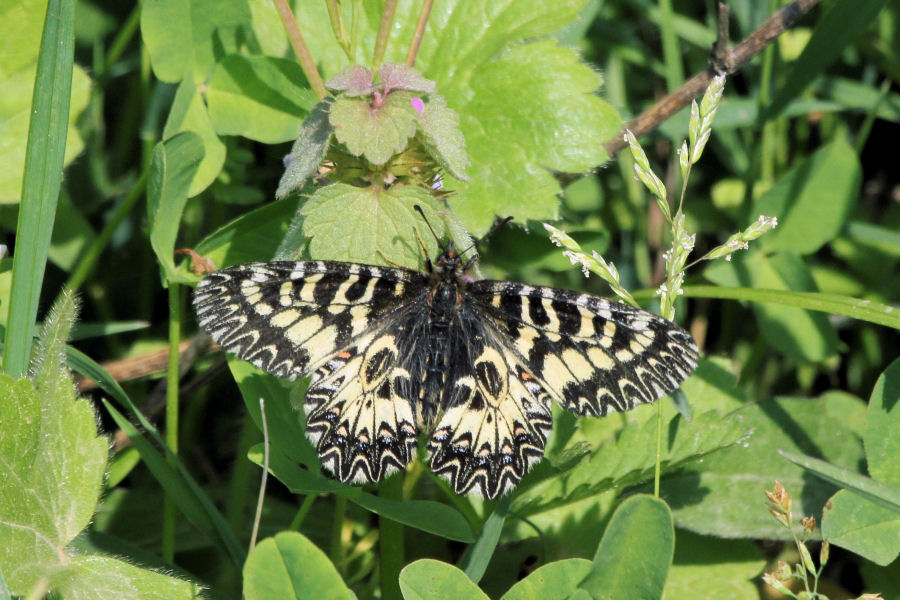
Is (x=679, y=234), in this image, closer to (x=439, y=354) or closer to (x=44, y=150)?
(x=439, y=354)

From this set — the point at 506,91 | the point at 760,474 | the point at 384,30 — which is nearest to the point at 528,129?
the point at 506,91

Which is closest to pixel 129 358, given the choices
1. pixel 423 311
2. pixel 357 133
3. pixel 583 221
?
pixel 423 311

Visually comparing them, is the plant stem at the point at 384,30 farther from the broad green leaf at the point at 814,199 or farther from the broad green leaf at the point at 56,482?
the broad green leaf at the point at 814,199

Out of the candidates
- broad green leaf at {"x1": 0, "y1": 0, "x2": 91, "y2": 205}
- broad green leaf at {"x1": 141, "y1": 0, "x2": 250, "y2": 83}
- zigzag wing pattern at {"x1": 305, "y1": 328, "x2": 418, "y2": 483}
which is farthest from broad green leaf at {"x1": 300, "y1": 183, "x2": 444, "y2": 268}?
broad green leaf at {"x1": 0, "y1": 0, "x2": 91, "y2": 205}

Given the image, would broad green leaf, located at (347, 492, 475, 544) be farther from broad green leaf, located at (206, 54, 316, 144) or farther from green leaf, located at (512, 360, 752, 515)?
broad green leaf, located at (206, 54, 316, 144)

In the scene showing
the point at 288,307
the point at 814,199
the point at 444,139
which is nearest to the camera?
the point at 444,139

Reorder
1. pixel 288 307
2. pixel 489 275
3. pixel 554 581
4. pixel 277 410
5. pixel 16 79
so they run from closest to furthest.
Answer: pixel 554 581 → pixel 288 307 → pixel 277 410 → pixel 16 79 → pixel 489 275
